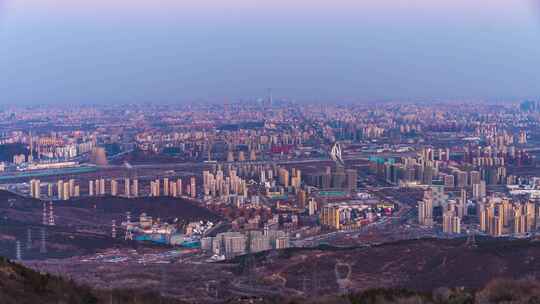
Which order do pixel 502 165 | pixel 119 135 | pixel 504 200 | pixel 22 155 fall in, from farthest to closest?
pixel 119 135 < pixel 22 155 < pixel 502 165 < pixel 504 200

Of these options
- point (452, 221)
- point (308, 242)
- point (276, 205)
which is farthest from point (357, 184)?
point (308, 242)

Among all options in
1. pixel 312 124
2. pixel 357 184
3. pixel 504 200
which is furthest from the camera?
pixel 312 124

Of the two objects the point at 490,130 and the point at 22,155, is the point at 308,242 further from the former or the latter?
the point at 490,130

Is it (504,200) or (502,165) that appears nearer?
(504,200)

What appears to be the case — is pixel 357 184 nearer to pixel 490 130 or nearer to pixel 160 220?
pixel 160 220

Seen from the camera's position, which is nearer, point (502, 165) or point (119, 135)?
point (502, 165)

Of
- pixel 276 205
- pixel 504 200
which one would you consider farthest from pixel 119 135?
pixel 504 200

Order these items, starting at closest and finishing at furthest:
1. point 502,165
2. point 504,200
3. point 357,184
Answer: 1. point 504,200
2. point 357,184
3. point 502,165

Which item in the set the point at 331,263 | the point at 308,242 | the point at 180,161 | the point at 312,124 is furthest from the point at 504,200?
the point at 312,124

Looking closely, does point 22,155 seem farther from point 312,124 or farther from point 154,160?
point 312,124

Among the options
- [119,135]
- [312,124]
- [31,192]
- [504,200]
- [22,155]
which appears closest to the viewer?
[504,200]
